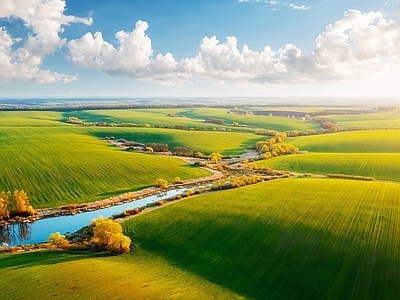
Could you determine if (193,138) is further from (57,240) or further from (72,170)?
(57,240)

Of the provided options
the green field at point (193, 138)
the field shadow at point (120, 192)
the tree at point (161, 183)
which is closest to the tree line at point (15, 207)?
the field shadow at point (120, 192)

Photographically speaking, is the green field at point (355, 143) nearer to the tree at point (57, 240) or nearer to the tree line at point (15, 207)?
the tree line at point (15, 207)

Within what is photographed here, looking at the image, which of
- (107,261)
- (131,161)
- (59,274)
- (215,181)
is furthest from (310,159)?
(59,274)

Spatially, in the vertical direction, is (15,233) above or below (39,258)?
below

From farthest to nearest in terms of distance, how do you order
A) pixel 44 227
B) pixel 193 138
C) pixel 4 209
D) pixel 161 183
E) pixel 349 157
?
pixel 193 138, pixel 349 157, pixel 161 183, pixel 4 209, pixel 44 227

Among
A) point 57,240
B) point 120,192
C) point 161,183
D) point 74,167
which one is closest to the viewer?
point 57,240

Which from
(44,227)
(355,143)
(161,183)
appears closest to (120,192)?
(161,183)

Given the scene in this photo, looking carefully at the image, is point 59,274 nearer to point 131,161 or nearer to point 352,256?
point 352,256

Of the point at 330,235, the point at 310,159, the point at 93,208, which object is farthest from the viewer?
the point at 310,159
